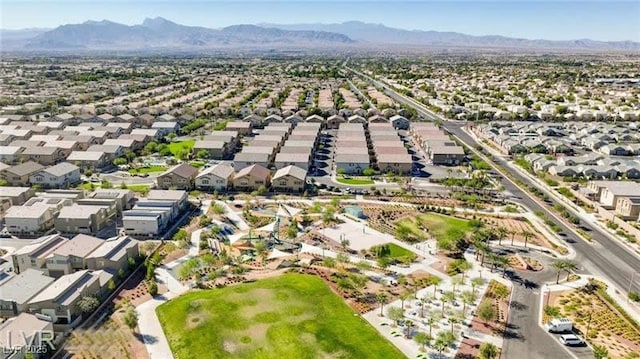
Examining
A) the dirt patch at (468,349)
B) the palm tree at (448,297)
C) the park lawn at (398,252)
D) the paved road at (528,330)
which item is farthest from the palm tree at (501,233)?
the dirt patch at (468,349)

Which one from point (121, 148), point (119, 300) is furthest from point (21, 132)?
point (119, 300)

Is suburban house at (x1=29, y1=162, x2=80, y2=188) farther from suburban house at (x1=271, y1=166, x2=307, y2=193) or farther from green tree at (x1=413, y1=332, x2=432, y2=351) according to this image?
green tree at (x1=413, y1=332, x2=432, y2=351)

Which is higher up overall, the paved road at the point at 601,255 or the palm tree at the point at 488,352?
the paved road at the point at 601,255

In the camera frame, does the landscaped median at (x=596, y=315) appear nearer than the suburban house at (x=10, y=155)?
Yes

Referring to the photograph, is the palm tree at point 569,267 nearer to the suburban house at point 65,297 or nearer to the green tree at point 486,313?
the green tree at point 486,313

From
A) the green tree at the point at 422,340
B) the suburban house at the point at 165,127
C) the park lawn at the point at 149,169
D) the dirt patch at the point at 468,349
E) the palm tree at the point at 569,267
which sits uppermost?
the suburban house at the point at 165,127

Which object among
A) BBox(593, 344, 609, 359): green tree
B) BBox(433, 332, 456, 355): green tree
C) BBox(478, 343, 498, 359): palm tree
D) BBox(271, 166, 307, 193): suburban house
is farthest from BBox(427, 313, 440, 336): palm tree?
BBox(271, 166, 307, 193): suburban house
